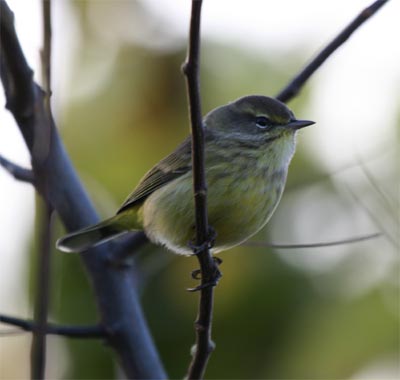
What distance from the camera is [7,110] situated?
3.48 m

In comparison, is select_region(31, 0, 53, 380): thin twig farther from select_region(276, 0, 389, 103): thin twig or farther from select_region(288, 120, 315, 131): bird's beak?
select_region(288, 120, 315, 131): bird's beak

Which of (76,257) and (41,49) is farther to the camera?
(76,257)

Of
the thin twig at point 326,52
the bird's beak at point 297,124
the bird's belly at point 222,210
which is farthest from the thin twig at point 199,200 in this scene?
the bird's beak at point 297,124

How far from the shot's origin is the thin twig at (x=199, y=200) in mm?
2347

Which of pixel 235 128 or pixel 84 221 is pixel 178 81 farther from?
pixel 84 221

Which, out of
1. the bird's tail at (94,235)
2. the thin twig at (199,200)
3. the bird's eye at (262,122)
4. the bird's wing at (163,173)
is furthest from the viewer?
the bird's eye at (262,122)

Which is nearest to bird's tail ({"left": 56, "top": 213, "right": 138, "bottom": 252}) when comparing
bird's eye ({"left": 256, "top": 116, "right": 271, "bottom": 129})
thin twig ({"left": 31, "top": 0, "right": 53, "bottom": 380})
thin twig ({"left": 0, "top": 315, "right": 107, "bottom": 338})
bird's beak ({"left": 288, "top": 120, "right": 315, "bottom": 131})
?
thin twig ({"left": 0, "top": 315, "right": 107, "bottom": 338})

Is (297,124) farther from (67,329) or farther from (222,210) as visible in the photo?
(67,329)

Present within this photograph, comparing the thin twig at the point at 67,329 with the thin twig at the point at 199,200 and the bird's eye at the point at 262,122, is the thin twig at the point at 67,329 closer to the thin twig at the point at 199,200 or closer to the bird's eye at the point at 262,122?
the thin twig at the point at 199,200

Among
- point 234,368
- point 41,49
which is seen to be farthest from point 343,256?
point 41,49

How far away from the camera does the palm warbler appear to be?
404 cm

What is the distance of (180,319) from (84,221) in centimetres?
103

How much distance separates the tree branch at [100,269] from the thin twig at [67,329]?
7cm

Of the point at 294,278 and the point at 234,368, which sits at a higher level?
the point at 294,278
